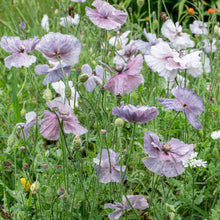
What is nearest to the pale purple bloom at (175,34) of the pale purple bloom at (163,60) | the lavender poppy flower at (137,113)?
the pale purple bloom at (163,60)

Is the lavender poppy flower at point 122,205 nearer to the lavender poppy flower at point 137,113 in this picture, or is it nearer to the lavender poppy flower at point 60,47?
the lavender poppy flower at point 137,113

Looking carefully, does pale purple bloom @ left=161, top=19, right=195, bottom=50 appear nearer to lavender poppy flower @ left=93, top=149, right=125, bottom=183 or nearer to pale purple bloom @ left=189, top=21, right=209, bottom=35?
pale purple bloom @ left=189, top=21, right=209, bottom=35

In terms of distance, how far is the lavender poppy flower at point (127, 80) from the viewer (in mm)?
967

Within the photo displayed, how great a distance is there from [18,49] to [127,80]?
0.54 meters

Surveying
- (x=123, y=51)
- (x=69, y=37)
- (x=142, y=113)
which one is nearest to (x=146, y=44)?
(x=123, y=51)

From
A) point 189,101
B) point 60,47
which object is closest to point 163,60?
point 189,101

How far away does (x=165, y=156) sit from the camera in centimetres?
90

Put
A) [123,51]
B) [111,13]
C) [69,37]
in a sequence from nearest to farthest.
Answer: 1. [69,37]
2. [111,13]
3. [123,51]

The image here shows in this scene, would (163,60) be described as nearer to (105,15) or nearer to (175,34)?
(105,15)

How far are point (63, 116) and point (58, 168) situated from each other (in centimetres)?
30

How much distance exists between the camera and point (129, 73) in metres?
0.99

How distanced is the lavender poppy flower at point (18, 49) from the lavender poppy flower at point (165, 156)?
0.61m

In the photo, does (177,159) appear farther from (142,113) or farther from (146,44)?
(146,44)

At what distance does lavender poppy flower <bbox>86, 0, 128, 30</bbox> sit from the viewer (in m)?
1.16
